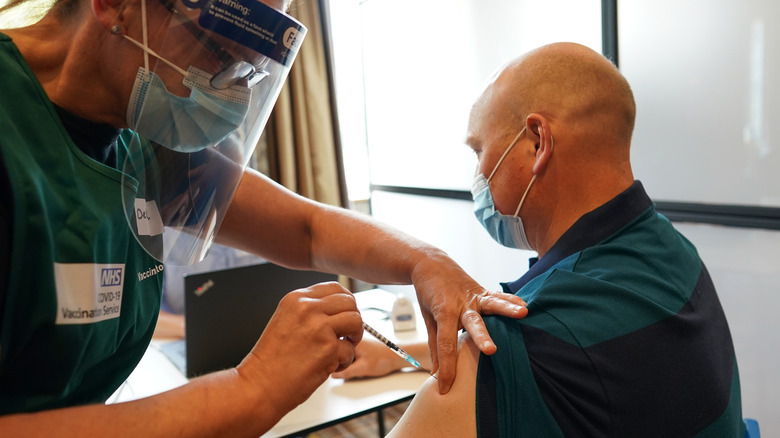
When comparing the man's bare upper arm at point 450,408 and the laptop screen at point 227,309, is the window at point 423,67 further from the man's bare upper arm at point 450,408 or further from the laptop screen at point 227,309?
the man's bare upper arm at point 450,408

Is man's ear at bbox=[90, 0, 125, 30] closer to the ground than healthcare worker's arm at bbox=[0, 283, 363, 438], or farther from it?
farther from it

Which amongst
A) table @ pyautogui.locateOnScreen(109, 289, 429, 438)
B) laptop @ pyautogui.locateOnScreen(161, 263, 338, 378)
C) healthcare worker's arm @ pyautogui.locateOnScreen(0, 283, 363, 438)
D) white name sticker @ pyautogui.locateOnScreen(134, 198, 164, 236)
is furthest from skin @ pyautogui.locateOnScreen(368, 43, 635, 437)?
laptop @ pyautogui.locateOnScreen(161, 263, 338, 378)

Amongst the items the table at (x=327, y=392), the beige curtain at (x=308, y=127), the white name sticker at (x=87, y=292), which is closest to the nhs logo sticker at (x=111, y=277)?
the white name sticker at (x=87, y=292)

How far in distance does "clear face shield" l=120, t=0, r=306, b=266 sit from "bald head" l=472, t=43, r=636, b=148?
50 centimetres

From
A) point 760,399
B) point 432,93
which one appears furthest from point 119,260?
point 432,93

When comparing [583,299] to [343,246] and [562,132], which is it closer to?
[562,132]

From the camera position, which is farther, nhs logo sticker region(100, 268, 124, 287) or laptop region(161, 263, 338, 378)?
laptop region(161, 263, 338, 378)

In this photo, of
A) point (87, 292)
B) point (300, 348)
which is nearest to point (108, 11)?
point (87, 292)

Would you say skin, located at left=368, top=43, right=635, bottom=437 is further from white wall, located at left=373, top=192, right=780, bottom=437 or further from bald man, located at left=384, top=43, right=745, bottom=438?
white wall, located at left=373, top=192, right=780, bottom=437

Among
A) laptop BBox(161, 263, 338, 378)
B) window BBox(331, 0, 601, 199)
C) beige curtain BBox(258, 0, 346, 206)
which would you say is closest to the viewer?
laptop BBox(161, 263, 338, 378)

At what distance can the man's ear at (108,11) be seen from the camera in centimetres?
76

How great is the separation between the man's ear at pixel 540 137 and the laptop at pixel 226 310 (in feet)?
3.94

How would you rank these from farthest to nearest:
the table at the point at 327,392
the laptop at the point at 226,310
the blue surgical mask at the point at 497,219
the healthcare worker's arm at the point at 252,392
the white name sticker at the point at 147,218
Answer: the laptop at the point at 226,310 < the table at the point at 327,392 < the blue surgical mask at the point at 497,219 < the white name sticker at the point at 147,218 < the healthcare worker's arm at the point at 252,392

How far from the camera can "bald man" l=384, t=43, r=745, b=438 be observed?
0.85 m
